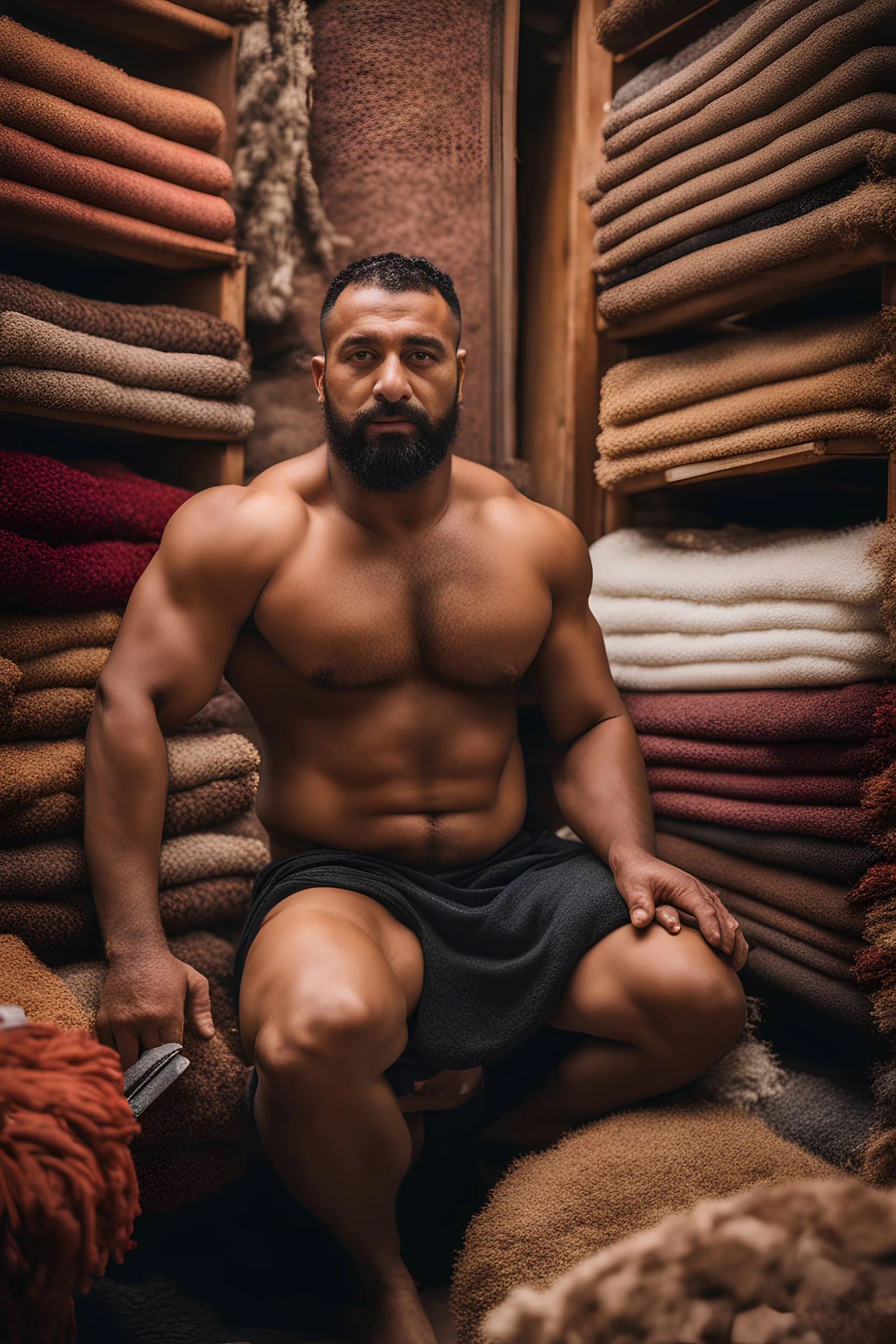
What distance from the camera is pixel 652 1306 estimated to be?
0.77m

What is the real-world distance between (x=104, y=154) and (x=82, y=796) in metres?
1.01

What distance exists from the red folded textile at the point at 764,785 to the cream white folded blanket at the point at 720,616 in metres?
0.23

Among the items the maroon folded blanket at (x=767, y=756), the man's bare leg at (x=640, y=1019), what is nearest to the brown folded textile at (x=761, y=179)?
the maroon folded blanket at (x=767, y=756)

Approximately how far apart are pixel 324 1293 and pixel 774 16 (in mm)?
2015

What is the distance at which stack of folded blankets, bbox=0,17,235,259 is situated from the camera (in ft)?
4.96

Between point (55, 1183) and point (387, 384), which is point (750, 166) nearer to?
point (387, 384)

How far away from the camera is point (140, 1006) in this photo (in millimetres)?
1362

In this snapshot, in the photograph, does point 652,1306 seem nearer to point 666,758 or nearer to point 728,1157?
point 728,1157

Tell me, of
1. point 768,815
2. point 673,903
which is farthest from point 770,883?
point 673,903

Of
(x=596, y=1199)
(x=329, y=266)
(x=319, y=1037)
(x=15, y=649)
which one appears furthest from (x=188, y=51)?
(x=596, y=1199)

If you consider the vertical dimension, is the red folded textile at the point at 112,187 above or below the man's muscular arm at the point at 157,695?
above

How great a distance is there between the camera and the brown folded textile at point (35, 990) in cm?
125

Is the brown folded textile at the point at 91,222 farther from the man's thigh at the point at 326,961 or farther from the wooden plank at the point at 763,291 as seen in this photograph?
the man's thigh at the point at 326,961

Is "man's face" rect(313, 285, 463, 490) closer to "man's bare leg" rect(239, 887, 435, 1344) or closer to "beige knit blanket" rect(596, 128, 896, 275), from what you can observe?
"beige knit blanket" rect(596, 128, 896, 275)
